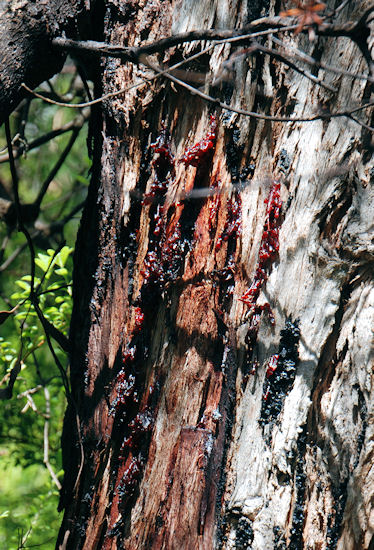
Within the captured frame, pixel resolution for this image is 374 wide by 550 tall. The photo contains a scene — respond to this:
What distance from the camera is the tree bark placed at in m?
1.20

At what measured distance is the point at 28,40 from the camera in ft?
4.41

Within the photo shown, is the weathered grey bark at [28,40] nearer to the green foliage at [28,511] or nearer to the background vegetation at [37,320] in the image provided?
the background vegetation at [37,320]

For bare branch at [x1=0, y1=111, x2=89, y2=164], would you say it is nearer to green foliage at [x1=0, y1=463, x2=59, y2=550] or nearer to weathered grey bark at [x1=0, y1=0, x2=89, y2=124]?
weathered grey bark at [x1=0, y1=0, x2=89, y2=124]

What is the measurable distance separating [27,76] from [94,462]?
1060mm

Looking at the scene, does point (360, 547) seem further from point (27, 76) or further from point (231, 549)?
point (27, 76)

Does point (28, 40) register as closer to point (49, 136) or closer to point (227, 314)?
point (227, 314)

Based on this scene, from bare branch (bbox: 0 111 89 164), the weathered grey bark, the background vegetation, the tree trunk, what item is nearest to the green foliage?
the background vegetation

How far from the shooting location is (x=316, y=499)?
1.20 metres

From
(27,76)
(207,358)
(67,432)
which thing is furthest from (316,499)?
(27,76)

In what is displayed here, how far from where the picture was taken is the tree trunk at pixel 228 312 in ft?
3.95

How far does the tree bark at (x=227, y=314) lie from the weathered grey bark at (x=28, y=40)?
0.51 ft

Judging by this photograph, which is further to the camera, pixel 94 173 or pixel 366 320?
pixel 94 173

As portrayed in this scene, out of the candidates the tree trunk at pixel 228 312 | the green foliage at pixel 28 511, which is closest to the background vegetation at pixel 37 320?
the green foliage at pixel 28 511

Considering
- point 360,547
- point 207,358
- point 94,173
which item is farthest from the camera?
point 94,173
